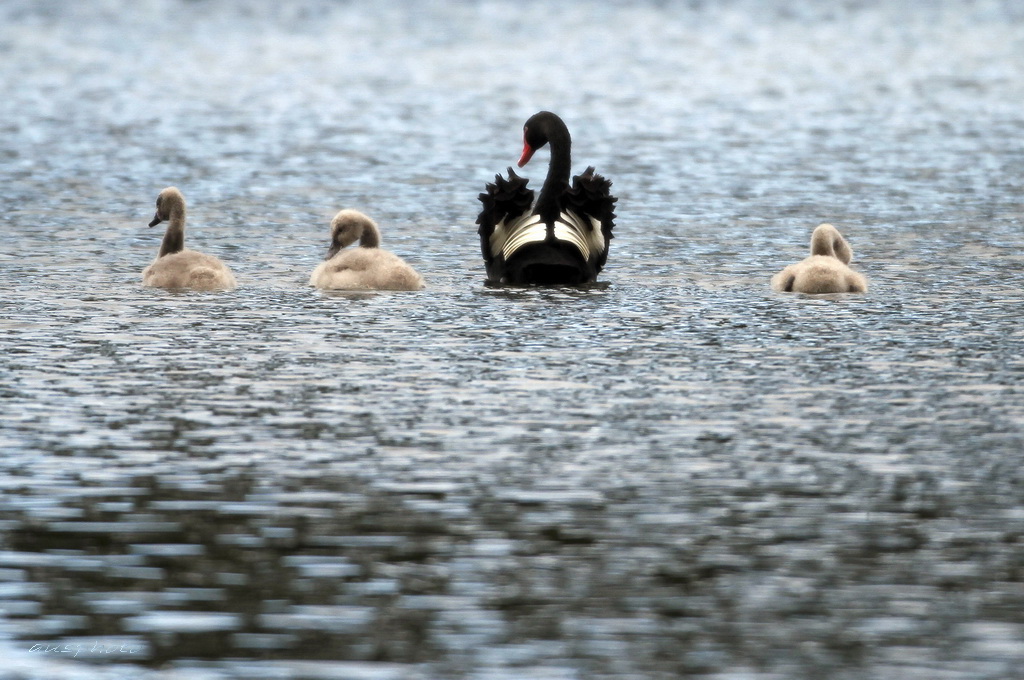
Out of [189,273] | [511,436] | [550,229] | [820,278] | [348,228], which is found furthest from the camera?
[348,228]

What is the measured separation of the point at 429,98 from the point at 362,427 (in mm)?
22701

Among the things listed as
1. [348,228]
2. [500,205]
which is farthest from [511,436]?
[348,228]

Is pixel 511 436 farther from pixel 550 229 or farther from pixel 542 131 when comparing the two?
pixel 542 131

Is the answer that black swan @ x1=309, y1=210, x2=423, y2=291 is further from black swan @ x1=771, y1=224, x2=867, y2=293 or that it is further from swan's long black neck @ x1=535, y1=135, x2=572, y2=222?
black swan @ x1=771, y1=224, x2=867, y2=293

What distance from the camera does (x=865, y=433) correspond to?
814cm

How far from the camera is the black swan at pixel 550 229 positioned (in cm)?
1312

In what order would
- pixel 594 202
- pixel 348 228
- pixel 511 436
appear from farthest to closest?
1. pixel 348 228
2. pixel 594 202
3. pixel 511 436

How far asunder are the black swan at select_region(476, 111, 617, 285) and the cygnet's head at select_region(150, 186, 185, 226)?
2.18 metres

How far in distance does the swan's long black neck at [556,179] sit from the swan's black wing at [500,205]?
5.0 inches

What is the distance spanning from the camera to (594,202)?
13492 mm

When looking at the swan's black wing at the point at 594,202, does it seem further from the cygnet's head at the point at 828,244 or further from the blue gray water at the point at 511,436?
the cygnet's head at the point at 828,244

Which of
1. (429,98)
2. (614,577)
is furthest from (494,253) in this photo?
(429,98)

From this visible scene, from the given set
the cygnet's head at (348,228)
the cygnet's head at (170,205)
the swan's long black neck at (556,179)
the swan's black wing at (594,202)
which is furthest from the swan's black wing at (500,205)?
the cygnet's head at (170,205)

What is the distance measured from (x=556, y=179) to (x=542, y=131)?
0.76 metres
